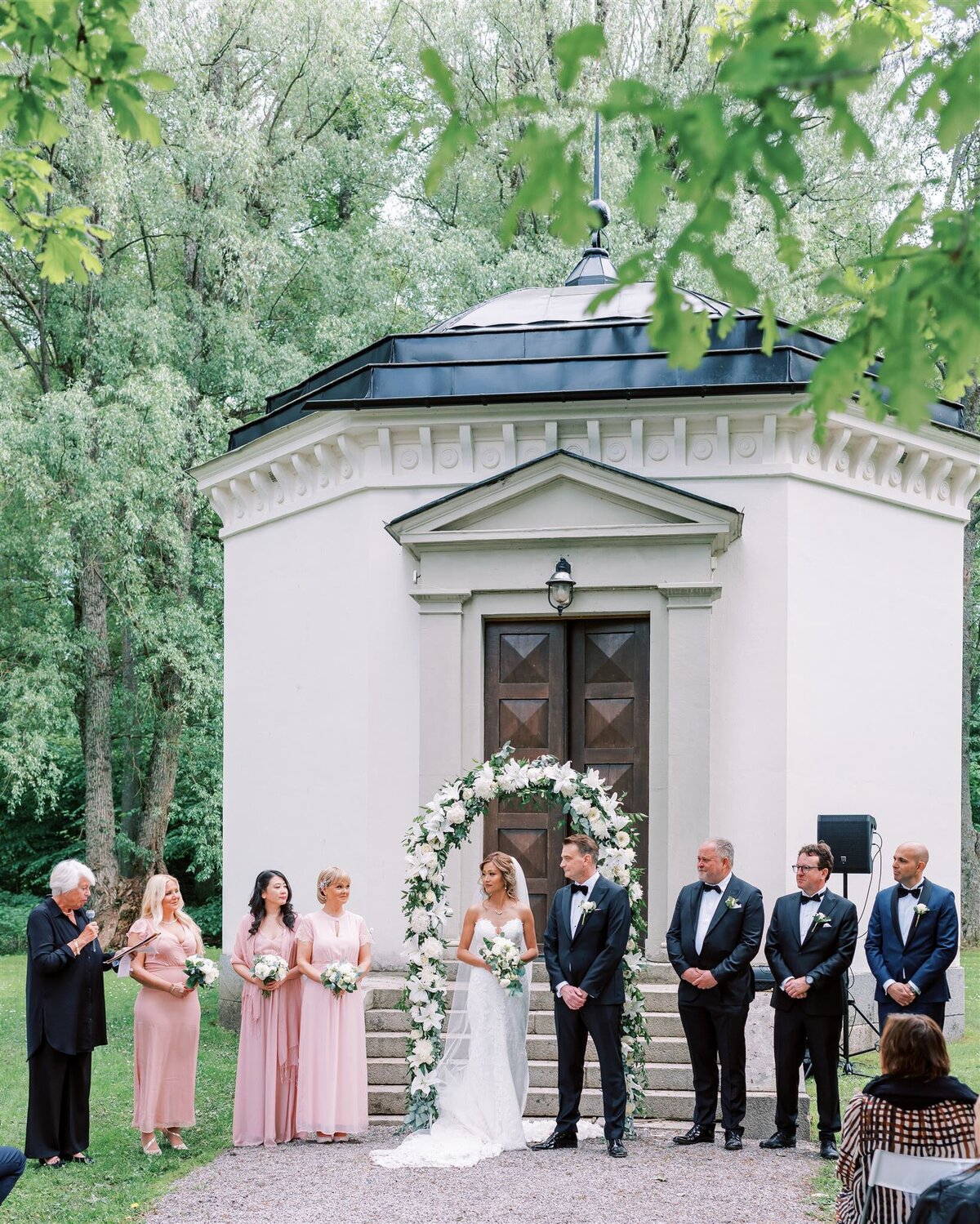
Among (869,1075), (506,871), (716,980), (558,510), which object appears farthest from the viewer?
(558,510)

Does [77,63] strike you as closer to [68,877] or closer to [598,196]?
[68,877]

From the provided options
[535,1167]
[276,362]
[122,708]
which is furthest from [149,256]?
[535,1167]

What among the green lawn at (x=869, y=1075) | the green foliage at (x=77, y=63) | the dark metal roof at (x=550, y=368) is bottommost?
the green lawn at (x=869, y=1075)

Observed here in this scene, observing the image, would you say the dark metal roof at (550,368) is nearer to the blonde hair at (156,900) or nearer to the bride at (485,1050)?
the bride at (485,1050)

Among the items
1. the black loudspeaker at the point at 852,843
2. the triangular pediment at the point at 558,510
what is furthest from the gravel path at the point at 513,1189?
the triangular pediment at the point at 558,510

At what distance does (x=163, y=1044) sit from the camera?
8680mm

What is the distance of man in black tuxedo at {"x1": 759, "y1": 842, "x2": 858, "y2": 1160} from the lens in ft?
28.0

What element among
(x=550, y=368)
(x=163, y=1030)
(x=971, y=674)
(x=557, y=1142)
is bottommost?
(x=557, y=1142)

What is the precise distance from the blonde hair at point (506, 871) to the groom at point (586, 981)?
1.55ft

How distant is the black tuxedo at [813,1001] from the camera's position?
853 cm

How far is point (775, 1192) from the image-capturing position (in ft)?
25.3

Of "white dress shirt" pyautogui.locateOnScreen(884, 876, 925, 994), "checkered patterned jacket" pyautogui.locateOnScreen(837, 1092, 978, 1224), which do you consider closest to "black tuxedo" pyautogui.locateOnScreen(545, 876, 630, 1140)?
"white dress shirt" pyautogui.locateOnScreen(884, 876, 925, 994)

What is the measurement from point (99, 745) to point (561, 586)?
1268 centimetres

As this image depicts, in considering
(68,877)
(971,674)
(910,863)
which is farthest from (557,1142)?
(971,674)
